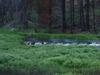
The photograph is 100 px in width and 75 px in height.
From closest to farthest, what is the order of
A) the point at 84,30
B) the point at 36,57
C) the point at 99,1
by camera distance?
the point at 36,57 < the point at 84,30 < the point at 99,1

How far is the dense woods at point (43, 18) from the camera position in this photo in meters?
44.8

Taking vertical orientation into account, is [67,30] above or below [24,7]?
below

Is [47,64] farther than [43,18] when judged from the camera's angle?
No

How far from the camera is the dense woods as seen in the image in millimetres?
44781

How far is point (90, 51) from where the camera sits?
75.6 feet

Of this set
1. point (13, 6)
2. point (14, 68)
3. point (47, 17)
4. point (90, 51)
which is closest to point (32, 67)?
point (14, 68)

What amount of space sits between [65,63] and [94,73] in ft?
8.90

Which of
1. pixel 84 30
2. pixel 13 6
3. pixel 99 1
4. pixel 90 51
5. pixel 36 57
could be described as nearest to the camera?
pixel 36 57

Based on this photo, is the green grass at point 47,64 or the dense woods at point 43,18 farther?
the dense woods at point 43,18

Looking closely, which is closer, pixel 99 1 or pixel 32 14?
pixel 32 14

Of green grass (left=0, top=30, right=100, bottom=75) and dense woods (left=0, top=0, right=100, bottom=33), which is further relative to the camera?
dense woods (left=0, top=0, right=100, bottom=33)

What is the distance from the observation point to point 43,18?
152 ft

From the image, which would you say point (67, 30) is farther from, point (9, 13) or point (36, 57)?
point (36, 57)

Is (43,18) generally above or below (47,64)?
above
